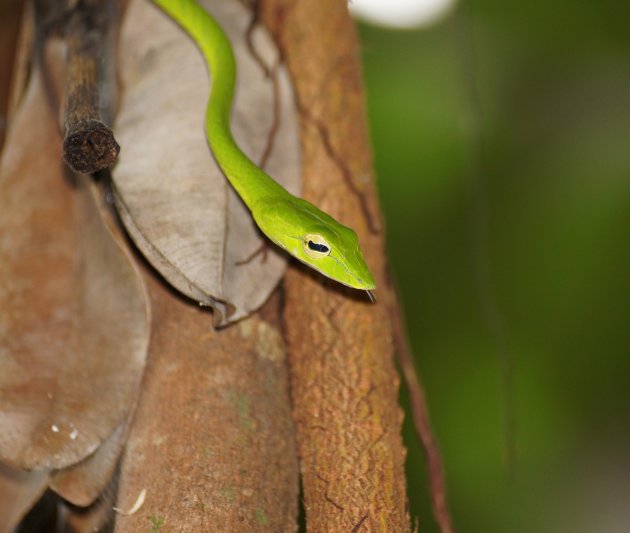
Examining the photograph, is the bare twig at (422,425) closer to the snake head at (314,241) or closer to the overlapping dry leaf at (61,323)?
the snake head at (314,241)

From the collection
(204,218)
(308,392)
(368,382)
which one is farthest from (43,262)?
(368,382)

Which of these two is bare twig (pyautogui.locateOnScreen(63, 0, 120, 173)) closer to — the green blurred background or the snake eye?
the snake eye

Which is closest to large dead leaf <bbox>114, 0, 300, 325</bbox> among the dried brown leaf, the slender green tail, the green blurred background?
the slender green tail

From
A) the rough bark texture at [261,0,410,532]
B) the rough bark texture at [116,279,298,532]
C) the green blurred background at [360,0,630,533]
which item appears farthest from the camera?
the green blurred background at [360,0,630,533]

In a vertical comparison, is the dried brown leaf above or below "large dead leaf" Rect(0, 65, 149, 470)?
below

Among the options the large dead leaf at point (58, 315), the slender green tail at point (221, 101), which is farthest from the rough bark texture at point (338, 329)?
the large dead leaf at point (58, 315)

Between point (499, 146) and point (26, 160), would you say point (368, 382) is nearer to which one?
point (26, 160)
